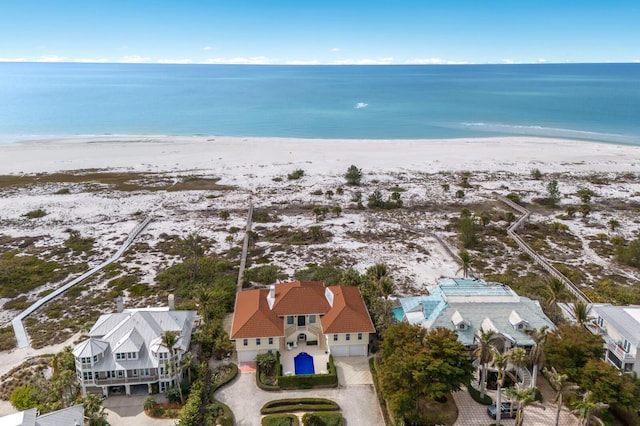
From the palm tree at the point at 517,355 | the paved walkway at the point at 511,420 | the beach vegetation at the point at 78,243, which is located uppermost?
the palm tree at the point at 517,355

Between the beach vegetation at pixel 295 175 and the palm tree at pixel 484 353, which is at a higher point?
the palm tree at pixel 484 353

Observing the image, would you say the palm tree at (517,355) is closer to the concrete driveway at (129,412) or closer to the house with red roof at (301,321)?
the house with red roof at (301,321)

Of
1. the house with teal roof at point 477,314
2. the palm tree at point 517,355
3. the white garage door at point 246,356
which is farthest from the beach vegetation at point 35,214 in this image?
the palm tree at point 517,355

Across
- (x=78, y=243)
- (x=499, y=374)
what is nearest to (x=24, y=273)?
(x=78, y=243)

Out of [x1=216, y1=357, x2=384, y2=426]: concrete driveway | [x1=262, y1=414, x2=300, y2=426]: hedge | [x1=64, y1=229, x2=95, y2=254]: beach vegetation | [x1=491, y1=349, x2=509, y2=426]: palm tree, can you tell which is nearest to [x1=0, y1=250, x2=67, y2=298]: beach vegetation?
[x1=64, y1=229, x2=95, y2=254]: beach vegetation

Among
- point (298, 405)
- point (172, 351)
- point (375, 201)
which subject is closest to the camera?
point (298, 405)

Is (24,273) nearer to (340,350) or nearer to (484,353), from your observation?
(340,350)

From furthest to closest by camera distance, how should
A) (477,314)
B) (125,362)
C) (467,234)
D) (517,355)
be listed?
(467,234)
(477,314)
(125,362)
(517,355)
